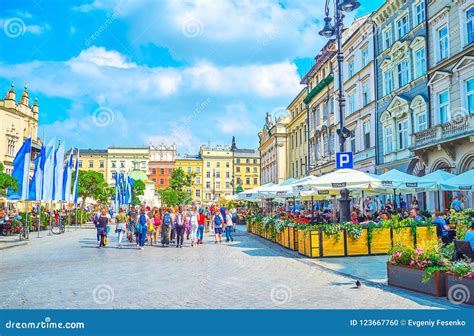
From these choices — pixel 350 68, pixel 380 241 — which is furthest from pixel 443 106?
pixel 350 68

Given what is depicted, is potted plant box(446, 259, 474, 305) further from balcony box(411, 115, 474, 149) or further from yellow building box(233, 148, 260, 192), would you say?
yellow building box(233, 148, 260, 192)

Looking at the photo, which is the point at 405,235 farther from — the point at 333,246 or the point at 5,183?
the point at 5,183

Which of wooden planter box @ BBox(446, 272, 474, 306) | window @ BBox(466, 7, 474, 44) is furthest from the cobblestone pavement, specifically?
window @ BBox(466, 7, 474, 44)

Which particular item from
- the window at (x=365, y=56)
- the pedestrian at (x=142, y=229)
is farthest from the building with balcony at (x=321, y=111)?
the pedestrian at (x=142, y=229)

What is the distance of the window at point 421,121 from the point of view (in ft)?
85.2

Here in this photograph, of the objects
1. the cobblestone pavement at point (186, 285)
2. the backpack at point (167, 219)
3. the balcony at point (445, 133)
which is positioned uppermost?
the balcony at point (445, 133)

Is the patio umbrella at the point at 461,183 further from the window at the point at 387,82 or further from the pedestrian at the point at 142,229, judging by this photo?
the window at the point at 387,82

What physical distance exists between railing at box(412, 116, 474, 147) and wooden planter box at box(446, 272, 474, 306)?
47.3 ft

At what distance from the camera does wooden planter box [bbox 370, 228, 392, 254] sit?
14.5m

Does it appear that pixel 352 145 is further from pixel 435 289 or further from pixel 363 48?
pixel 435 289

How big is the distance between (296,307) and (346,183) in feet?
26.4

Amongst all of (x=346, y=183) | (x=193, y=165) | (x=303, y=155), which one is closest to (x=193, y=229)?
(x=346, y=183)

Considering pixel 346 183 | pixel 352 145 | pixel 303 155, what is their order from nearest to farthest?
pixel 346 183 < pixel 352 145 < pixel 303 155
